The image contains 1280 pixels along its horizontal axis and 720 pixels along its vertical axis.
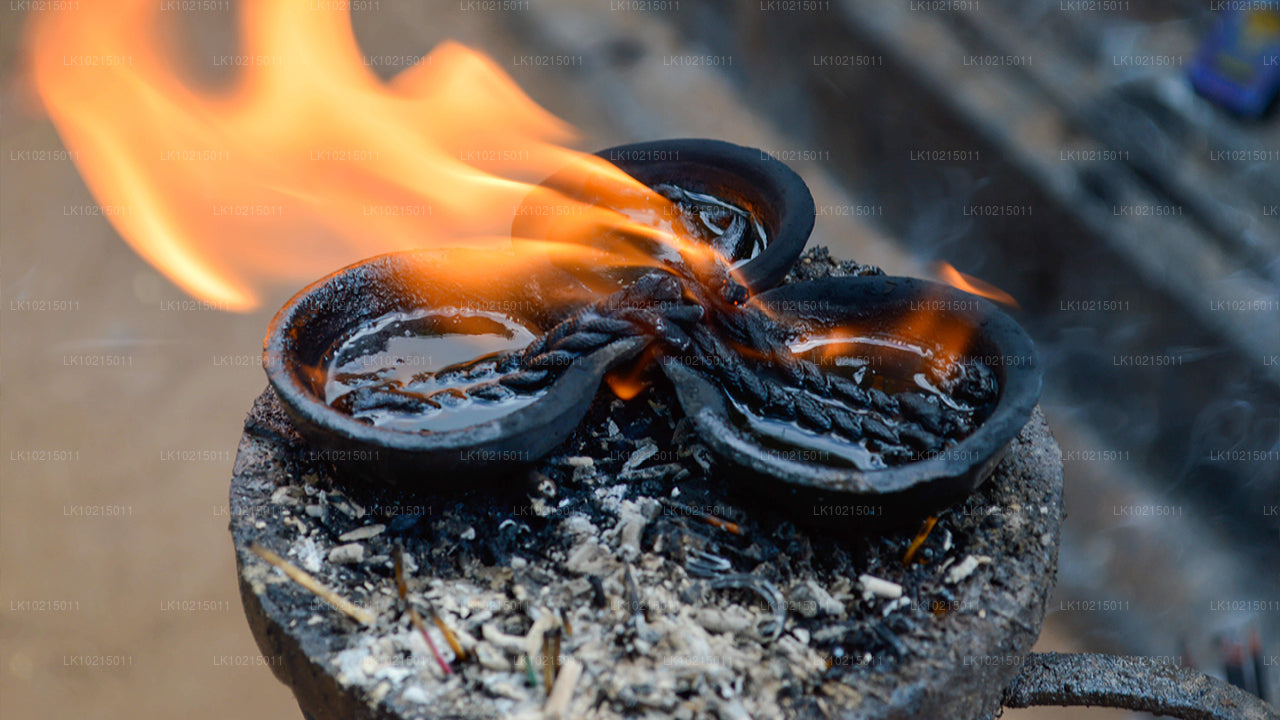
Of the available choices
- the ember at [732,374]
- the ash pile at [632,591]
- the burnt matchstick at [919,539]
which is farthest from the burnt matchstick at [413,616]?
the burnt matchstick at [919,539]

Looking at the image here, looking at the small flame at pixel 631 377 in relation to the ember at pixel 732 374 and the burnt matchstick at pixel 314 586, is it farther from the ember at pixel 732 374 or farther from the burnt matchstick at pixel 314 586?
the burnt matchstick at pixel 314 586

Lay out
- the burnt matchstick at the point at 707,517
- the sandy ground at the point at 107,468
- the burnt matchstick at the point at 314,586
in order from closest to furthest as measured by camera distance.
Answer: the burnt matchstick at the point at 314,586, the burnt matchstick at the point at 707,517, the sandy ground at the point at 107,468

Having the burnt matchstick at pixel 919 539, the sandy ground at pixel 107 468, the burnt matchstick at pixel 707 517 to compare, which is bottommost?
the sandy ground at pixel 107 468

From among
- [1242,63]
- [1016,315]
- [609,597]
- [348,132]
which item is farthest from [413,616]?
[1242,63]

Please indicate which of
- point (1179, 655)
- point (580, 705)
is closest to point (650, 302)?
point (580, 705)

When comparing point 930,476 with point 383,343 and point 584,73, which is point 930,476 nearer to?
point 383,343

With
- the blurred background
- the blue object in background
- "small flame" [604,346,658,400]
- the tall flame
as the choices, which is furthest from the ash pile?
the blue object in background
